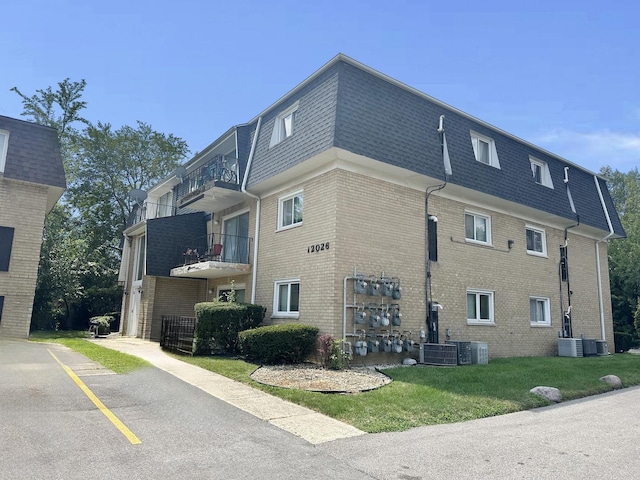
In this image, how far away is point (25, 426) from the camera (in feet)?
19.3

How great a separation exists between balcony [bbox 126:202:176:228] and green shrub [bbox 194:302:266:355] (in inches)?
422

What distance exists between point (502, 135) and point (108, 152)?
2799 centimetres

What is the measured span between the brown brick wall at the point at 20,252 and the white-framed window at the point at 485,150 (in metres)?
15.8

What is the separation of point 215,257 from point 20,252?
22.6 feet

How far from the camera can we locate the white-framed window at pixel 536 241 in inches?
699

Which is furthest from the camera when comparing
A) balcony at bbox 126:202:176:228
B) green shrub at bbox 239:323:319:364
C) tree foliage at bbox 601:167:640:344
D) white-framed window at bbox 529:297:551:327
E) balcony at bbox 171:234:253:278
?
tree foliage at bbox 601:167:640:344

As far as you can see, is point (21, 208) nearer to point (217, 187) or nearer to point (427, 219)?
point (217, 187)

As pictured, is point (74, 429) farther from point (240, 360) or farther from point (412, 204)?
point (412, 204)

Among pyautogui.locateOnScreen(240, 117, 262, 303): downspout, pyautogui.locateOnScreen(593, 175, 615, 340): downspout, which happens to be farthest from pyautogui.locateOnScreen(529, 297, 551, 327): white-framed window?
pyautogui.locateOnScreen(240, 117, 262, 303): downspout

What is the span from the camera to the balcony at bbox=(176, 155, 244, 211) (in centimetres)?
1573

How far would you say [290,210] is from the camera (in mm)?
14445

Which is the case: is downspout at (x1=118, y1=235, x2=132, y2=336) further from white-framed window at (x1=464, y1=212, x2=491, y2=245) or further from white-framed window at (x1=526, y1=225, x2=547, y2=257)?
white-framed window at (x1=526, y1=225, x2=547, y2=257)

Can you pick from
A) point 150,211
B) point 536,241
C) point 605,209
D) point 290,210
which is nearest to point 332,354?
point 290,210

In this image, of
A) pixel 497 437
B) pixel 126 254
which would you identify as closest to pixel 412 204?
pixel 497 437
